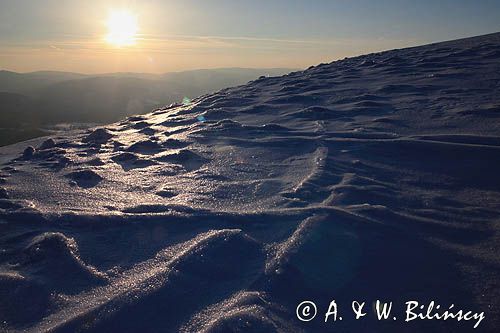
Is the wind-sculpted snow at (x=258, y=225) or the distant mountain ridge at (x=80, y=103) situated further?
the distant mountain ridge at (x=80, y=103)

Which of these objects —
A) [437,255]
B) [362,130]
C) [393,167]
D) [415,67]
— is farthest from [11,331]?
[415,67]

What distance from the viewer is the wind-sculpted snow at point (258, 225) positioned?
82.1 inches

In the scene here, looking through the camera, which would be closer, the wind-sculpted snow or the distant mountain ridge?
the wind-sculpted snow

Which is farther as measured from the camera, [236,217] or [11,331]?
[236,217]

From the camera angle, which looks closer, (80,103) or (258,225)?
(258,225)

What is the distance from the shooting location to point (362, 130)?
5199mm

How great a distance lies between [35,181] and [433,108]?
5704 millimetres

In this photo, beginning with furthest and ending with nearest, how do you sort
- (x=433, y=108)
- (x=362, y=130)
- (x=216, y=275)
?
1. (x=433, y=108)
2. (x=362, y=130)
3. (x=216, y=275)

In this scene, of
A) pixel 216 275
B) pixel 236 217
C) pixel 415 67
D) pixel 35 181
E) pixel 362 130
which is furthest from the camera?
pixel 415 67

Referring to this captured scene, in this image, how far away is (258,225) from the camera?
116 inches

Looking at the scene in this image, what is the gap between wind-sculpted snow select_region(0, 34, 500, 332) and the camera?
6.84 ft

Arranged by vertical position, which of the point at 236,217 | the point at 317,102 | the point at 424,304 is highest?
the point at 317,102

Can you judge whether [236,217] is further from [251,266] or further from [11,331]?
[11,331]

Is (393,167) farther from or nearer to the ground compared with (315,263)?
farther from the ground
